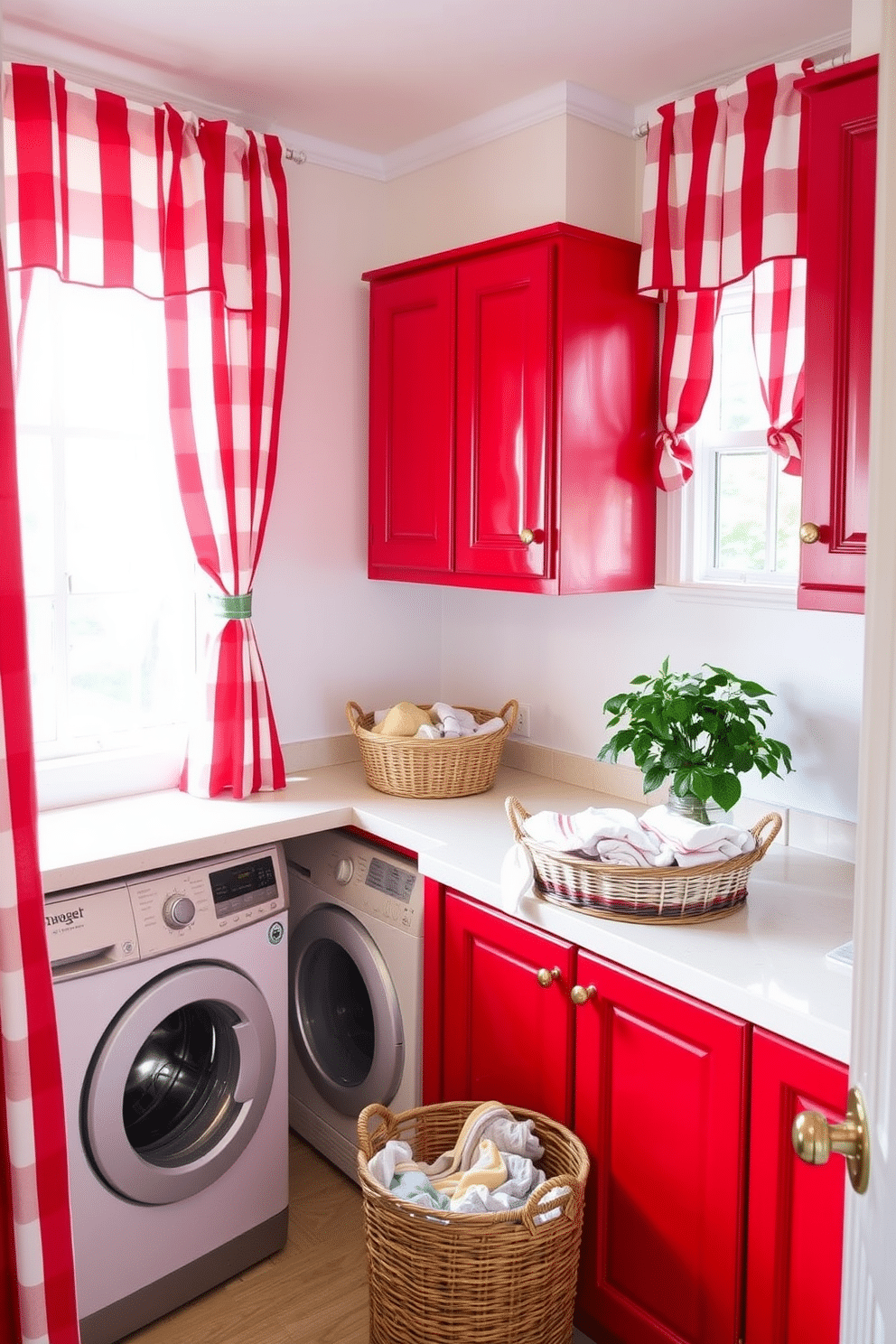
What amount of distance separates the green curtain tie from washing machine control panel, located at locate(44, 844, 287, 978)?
585 millimetres

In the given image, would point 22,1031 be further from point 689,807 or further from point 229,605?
point 229,605

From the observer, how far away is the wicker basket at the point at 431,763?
2.67 metres

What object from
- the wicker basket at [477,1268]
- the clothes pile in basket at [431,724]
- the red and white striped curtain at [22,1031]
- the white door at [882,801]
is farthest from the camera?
the clothes pile in basket at [431,724]

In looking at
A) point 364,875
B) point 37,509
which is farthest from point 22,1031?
point 37,509

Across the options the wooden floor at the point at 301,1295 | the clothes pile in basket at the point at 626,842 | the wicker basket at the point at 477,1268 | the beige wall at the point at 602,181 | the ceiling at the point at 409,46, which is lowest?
the wooden floor at the point at 301,1295

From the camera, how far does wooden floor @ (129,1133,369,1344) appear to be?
2.23 metres

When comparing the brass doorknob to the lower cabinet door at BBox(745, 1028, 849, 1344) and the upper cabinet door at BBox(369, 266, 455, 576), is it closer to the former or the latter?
the lower cabinet door at BBox(745, 1028, 849, 1344)

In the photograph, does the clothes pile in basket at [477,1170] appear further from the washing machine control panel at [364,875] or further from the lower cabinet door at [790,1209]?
the washing machine control panel at [364,875]

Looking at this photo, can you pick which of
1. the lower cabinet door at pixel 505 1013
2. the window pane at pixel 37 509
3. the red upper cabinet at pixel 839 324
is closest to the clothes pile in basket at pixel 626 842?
the lower cabinet door at pixel 505 1013

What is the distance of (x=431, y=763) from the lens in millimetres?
2674

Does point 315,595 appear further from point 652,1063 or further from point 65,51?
point 652,1063

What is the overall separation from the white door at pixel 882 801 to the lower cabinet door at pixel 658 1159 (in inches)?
33.1

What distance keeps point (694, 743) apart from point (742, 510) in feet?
2.09

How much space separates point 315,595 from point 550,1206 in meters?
1.69
